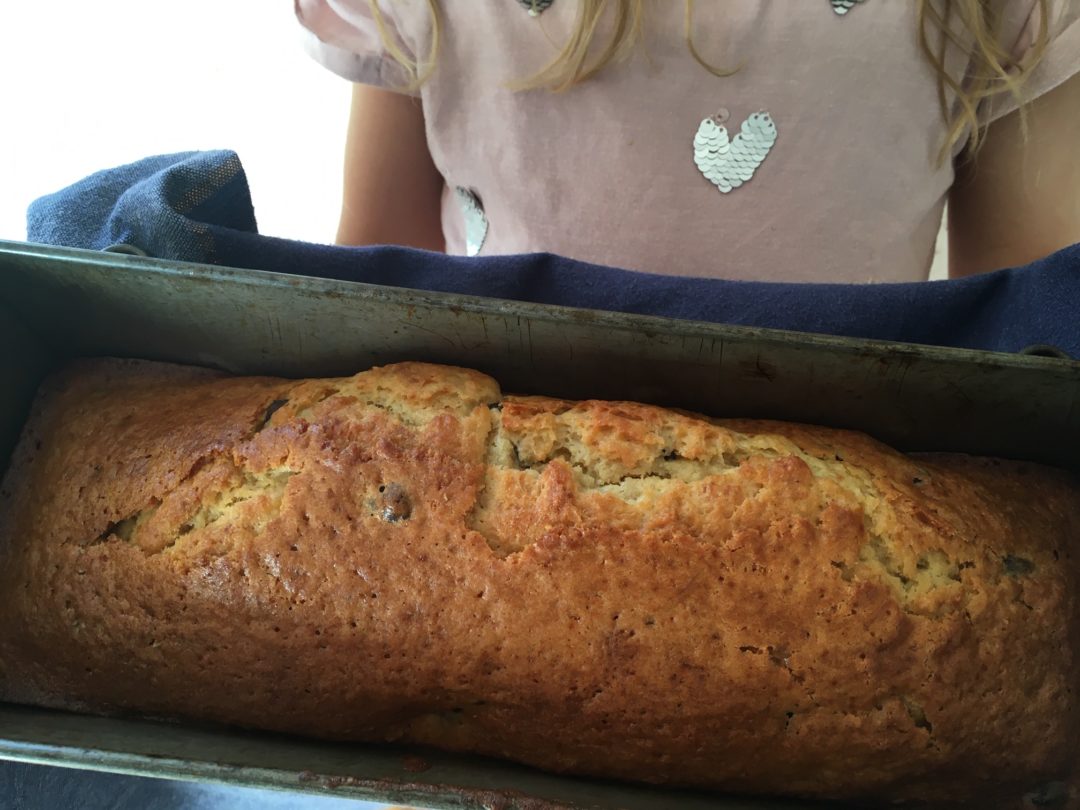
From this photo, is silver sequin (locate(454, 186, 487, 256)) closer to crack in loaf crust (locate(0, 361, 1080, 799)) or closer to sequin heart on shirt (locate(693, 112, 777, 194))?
sequin heart on shirt (locate(693, 112, 777, 194))

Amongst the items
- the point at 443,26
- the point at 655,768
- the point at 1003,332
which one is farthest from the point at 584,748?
the point at 443,26

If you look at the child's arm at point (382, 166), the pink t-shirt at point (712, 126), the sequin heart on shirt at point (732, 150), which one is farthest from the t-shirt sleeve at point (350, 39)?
the sequin heart on shirt at point (732, 150)

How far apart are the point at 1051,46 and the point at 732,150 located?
417mm

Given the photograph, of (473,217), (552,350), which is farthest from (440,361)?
(473,217)

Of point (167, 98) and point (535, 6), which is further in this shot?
point (167, 98)

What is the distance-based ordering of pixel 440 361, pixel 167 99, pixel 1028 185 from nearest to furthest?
pixel 440 361 < pixel 1028 185 < pixel 167 99

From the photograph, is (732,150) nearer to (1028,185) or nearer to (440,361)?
(1028,185)

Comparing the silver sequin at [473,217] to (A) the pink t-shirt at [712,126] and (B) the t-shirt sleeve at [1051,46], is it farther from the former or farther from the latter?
(B) the t-shirt sleeve at [1051,46]

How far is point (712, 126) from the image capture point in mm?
1024

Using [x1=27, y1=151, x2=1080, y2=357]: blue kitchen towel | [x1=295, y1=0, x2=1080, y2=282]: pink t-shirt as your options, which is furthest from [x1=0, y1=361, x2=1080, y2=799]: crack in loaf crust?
[x1=295, y1=0, x2=1080, y2=282]: pink t-shirt

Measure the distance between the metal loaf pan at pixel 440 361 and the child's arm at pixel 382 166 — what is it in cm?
52

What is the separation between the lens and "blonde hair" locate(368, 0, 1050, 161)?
0.93 m

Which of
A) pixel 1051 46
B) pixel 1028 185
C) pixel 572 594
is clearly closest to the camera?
pixel 572 594

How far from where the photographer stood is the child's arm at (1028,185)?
3.37 ft
